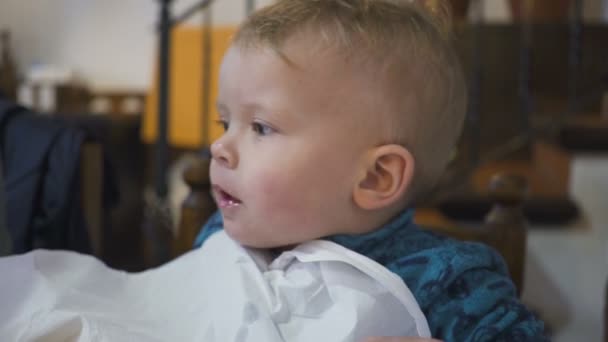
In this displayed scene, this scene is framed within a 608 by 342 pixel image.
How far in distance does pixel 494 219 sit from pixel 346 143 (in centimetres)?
36

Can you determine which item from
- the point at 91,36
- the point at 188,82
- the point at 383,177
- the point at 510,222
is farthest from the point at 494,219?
the point at 91,36

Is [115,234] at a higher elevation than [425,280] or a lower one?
lower

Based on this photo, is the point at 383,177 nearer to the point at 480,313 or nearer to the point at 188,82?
A: the point at 480,313

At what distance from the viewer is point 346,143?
0.67m

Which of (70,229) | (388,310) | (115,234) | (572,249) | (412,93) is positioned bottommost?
(115,234)

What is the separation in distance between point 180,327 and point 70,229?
0.52m

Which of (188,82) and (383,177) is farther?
(188,82)

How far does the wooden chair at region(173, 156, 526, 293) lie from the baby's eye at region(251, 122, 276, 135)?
0.33 meters

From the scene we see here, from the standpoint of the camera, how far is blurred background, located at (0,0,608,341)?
3.80 feet

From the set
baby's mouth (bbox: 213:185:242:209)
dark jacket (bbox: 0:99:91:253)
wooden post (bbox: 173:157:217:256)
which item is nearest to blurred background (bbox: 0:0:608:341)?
dark jacket (bbox: 0:99:91:253)

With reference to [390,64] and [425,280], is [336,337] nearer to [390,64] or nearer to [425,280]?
[425,280]

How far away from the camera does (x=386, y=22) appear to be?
68 cm

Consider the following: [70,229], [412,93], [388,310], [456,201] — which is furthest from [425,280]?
[456,201]

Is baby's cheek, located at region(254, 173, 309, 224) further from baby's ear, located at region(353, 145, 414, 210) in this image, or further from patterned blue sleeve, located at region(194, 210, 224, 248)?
patterned blue sleeve, located at region(194, 210, 224, 248)
